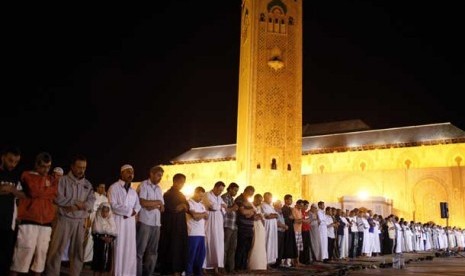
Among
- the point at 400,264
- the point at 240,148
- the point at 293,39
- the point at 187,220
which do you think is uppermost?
the point at 293,39

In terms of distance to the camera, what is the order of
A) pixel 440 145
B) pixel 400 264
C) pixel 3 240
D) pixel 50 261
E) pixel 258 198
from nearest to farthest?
pixel 3 240 → pixel 50 261 → pixel 258 198 → pixel 400 264 → pixel 440 145

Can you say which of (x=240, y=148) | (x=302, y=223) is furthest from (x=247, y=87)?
(x=302, y=223)

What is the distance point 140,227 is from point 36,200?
1.74 m

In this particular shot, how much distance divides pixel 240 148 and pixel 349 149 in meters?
11.7

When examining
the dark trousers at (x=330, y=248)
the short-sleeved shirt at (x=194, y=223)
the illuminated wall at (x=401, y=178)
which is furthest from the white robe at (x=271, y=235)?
the illuminated wall at (x=401, y=178)

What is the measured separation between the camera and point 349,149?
118 ft

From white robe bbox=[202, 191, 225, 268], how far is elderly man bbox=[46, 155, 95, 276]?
268 centimetres

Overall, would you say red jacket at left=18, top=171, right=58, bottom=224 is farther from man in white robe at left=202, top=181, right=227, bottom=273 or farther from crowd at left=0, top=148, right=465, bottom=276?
man in white robe at left=202, top=181, right=227, bottom=273

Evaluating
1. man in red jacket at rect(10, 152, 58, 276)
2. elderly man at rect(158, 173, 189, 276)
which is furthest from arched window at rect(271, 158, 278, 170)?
man in red jacket at rect(10, 152, 58, 276)

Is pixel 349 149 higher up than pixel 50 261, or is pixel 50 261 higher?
pixel 349 149

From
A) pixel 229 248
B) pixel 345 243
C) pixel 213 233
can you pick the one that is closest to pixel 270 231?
pixel 229 248

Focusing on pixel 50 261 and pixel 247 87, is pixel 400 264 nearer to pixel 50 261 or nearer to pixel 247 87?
pixel 50 261

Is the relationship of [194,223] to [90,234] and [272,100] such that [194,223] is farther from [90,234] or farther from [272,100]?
[272,100]

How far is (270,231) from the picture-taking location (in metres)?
9.34
